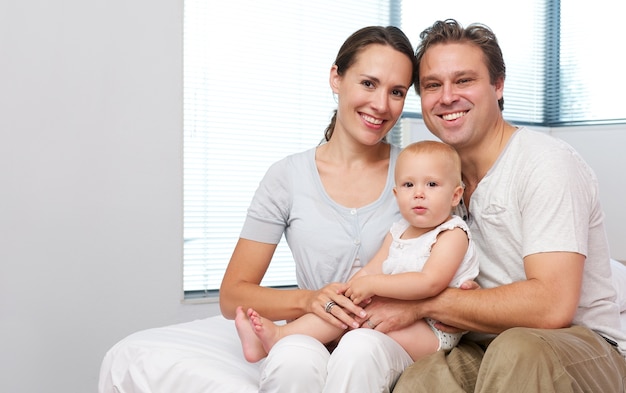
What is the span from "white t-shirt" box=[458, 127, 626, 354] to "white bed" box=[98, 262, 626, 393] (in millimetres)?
648

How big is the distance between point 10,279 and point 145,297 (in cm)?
56

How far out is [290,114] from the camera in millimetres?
3916

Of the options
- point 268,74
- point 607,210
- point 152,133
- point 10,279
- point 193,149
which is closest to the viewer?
point 10,279

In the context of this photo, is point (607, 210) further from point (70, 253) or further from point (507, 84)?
point (70, 253)

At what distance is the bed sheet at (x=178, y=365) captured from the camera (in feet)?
5.95

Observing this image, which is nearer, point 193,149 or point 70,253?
point 70,253

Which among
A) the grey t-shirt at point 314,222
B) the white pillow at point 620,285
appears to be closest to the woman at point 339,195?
the grey t-shirt at point 314,222

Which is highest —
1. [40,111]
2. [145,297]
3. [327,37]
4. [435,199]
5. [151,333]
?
[327,37]

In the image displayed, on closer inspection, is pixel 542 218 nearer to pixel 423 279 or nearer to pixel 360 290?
pixel 423 279

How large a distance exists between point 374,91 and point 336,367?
797 millimetres

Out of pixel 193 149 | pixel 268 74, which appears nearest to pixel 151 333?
pixel 193 149

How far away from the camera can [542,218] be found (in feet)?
5.69

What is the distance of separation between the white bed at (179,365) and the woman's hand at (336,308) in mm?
224

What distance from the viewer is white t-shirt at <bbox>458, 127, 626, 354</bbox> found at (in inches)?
68.1
